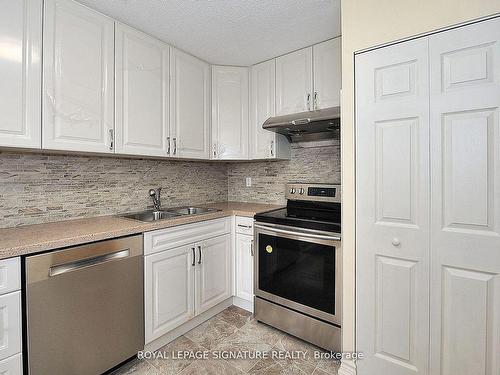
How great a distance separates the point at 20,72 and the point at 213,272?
186cm

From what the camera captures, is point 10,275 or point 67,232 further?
point 67,232

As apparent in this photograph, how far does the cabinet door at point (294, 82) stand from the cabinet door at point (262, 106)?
69 mm

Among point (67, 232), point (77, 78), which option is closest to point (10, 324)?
point (67, 232)

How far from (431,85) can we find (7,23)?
220 cm

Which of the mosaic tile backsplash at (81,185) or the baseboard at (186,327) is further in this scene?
the baseboard at (186,327)

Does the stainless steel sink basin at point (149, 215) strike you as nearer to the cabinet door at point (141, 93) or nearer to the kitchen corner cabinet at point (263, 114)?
the cabinet door at point (141, 93)

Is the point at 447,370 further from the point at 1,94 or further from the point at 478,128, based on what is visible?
the point at 1,94

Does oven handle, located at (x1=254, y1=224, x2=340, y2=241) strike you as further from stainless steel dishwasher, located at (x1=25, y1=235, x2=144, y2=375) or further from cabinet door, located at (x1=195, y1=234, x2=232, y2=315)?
stainless steel dishwasher, located at (x1=25, y1=235, x2=144, y2=375)

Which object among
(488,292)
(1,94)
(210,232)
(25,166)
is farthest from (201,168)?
(488,292)

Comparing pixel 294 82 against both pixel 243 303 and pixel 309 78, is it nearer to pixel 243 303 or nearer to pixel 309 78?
pixel 309 78

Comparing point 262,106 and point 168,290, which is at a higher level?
point 262,106

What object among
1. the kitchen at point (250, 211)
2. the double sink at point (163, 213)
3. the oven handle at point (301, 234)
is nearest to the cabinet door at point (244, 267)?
the kitchen at point (250, 211)

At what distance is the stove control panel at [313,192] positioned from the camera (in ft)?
7.45

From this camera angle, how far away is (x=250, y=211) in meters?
2.33
